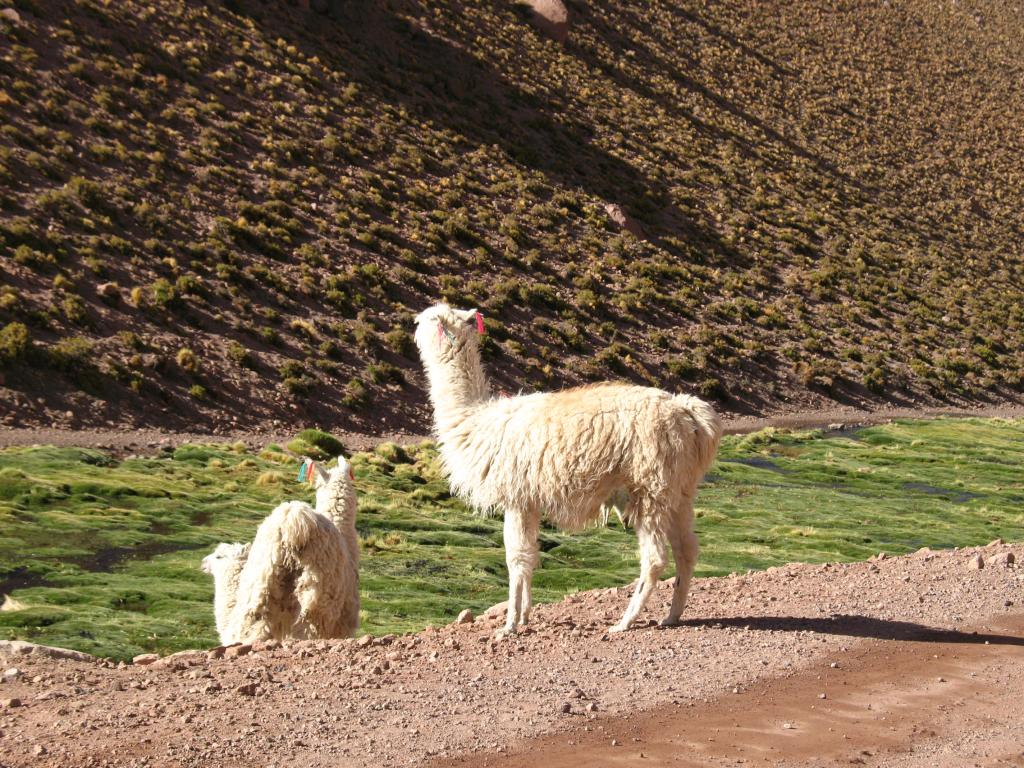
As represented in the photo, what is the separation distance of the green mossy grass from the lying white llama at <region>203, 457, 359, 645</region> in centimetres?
254

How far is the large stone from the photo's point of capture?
7362 centimetres

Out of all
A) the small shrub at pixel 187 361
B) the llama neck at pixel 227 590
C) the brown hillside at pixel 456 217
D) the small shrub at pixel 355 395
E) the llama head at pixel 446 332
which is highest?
the brown hillside at pixel 456 217

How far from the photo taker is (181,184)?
146 feet

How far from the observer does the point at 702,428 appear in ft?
31.5

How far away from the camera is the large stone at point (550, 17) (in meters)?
73.6

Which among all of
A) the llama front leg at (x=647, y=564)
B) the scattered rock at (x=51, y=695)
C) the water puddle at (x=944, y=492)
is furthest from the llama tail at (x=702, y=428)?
the water puddle at (x=944, y=492)

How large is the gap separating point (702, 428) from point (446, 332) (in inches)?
102

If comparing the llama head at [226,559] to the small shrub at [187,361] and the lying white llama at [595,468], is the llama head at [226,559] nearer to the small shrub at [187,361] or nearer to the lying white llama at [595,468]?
the lying white llama at [595,468]

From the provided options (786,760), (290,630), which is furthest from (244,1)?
(786,760)

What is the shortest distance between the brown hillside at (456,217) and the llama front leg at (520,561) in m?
22.9

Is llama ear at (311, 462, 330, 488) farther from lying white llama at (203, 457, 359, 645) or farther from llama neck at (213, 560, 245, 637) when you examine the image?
llama neck at (213, 560, 245, 637)

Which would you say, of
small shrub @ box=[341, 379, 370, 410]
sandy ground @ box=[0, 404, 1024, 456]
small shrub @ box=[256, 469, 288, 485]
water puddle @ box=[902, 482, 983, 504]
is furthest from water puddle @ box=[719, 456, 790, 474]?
small shrub @ box=[256, 469, 288, 485]

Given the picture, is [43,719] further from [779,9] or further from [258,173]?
[779,9]

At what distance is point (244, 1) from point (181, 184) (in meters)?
20.0
